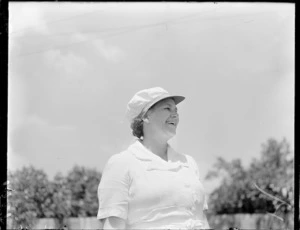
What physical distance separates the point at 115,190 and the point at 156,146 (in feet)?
1.09

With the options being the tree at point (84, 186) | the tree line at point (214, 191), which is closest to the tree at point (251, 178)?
the tree line at point (214, 191)

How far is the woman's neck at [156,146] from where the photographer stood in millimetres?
3102

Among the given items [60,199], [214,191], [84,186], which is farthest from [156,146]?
[214,191]

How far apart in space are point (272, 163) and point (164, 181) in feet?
17.4

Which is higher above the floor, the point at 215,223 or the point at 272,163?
the point at 272,163

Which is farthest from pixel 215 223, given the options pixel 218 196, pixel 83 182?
pixel 83 182

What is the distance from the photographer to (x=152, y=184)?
2.91 metres

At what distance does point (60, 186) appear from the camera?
7.17m

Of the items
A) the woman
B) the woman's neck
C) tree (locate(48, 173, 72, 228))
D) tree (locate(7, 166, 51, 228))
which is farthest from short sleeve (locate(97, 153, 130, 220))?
tree (locate(48, 173, 72, 228))

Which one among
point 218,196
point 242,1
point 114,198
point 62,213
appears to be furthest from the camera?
point 218,196

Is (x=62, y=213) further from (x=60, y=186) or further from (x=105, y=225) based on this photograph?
(x=105, y=225)

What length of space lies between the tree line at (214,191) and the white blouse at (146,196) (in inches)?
115

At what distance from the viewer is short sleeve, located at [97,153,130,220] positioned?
9.41ft

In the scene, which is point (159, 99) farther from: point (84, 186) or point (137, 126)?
point (84, 186)
